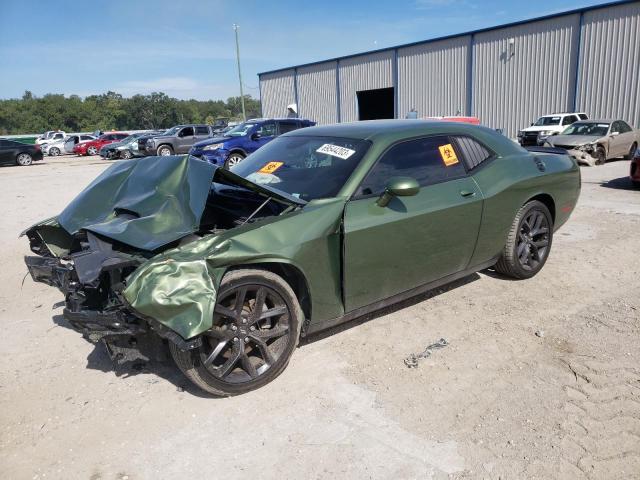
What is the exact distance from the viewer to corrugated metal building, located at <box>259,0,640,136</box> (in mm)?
20297

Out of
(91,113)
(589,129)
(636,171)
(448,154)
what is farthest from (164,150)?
(91,113)

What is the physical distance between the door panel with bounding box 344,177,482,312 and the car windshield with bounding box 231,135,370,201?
1.03 feet

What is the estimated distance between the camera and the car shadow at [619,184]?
1031 cm

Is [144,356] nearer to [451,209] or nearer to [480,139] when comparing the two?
[451,209]

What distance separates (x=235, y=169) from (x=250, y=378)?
213 centimetres

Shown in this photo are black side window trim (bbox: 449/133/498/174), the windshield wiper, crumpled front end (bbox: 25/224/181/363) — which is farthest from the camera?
black side window trim (bbox: 449/133/498/174)

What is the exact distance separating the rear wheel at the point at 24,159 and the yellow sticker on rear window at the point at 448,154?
1021 inches

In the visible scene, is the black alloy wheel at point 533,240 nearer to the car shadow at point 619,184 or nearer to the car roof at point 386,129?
the car roof at point 386,129

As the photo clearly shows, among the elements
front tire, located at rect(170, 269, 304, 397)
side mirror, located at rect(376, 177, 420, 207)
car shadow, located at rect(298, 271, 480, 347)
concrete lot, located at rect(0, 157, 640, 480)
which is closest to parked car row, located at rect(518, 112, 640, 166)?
car shadow, located at rect(298, 271, 480, 347)

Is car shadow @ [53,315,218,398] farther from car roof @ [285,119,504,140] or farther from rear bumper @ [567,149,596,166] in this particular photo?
rear bumper @ [567,149,596,166]

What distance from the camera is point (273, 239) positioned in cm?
295

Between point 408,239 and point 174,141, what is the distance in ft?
70.1

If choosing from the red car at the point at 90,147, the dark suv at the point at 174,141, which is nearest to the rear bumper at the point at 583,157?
the dark suv at the point at 174,141

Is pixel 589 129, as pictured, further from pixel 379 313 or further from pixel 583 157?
pixel 379 313
